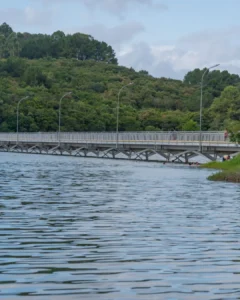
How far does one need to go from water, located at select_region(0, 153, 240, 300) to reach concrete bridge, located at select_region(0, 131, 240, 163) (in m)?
49.6

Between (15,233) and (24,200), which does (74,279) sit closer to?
(15,233)

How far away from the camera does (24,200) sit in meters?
29.5

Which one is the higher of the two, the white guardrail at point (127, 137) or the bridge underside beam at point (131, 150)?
the white guardrail at point (127, 137)

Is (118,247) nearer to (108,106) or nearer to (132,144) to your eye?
(132,144)

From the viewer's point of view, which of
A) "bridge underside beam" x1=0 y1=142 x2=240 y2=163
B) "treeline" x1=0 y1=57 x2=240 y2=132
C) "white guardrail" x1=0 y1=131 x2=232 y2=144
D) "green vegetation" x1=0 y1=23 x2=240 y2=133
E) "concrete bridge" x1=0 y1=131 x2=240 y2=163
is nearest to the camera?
"concrete bridge" x1=0 y1=131 x2=240 y2=163

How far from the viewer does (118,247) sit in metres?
17.6

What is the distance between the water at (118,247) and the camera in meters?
13.0

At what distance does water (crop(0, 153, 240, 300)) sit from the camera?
13016 millimetres

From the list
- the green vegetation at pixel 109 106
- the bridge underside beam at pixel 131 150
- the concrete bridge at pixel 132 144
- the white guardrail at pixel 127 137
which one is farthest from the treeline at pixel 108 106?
the white guardrail at pixel 127 137

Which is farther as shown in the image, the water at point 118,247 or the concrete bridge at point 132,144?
the concrete bridge at point 132,144

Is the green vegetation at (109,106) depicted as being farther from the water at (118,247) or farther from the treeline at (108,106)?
the water at (118,247)

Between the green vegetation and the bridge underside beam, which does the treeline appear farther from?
the bridge underside beam

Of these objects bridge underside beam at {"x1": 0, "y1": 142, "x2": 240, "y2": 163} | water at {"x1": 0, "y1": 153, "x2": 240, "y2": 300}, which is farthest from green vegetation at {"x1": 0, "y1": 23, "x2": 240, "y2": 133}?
water at {"x1": 0, "y1": 153, "x2": 240, "y2": 300}

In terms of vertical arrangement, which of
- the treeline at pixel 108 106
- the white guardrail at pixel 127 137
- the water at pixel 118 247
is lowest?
the water at pixel 118 247
